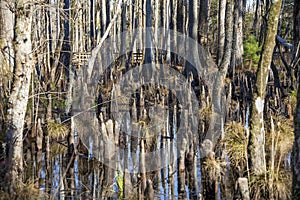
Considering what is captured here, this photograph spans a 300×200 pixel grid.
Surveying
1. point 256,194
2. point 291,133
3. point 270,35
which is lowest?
point 256,194

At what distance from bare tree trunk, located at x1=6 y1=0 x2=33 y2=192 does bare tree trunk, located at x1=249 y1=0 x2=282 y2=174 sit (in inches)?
95.7

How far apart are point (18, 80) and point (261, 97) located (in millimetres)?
2549

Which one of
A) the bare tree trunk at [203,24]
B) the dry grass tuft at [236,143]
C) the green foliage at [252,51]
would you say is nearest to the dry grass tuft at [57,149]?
the dry grass tuft at [236,143]

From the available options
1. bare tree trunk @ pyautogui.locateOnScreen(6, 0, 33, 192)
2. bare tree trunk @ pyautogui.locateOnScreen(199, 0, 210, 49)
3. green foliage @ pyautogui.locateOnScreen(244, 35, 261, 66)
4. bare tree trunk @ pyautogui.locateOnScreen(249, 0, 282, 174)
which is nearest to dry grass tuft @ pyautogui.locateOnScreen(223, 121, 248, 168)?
bare tree trunk @ pyautogui.locateOnScreen(249, 0, 282, 174)

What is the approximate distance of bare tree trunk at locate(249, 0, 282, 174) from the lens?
5020mm

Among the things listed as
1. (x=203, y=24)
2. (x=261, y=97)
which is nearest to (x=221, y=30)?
(x=203, y=24)

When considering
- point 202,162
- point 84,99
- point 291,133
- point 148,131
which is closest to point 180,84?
point 84,99

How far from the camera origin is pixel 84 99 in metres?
9.72

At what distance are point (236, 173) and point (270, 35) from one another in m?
1.64

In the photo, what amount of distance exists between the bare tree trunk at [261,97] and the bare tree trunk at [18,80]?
7.97 feet

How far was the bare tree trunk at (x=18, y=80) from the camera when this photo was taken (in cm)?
448

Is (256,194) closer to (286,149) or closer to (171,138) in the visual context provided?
(286,149)

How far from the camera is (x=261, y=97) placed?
5.07m

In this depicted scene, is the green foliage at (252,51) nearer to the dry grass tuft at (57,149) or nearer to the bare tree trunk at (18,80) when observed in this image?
the dry grass tuft at (57,149)
